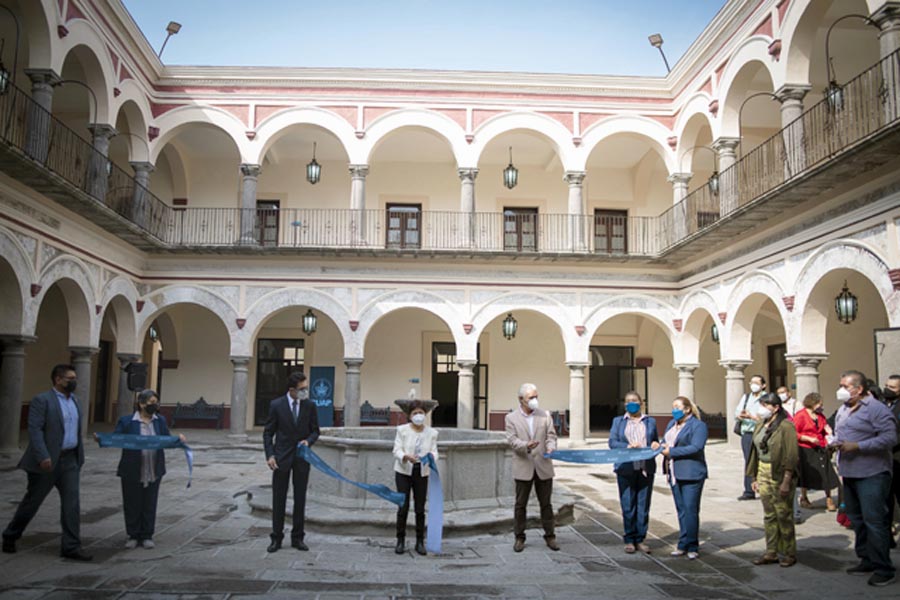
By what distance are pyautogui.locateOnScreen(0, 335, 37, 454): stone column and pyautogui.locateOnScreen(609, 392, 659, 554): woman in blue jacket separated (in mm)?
10494

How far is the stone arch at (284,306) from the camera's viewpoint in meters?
16.9

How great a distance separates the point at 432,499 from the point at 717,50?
41.2 ft

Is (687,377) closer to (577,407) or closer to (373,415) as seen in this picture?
(577,407)

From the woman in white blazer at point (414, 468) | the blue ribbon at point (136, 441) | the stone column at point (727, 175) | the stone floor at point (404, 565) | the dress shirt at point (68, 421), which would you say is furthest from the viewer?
the stone column at point (727, 175)

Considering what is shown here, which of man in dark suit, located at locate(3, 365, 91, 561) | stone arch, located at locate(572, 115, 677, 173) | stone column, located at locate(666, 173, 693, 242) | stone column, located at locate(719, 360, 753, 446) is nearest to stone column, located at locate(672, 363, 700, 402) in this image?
stone column, located at locate(719, 360, 753, 446)

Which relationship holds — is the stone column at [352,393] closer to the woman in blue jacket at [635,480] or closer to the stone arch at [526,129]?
the stone arch at [526,129]

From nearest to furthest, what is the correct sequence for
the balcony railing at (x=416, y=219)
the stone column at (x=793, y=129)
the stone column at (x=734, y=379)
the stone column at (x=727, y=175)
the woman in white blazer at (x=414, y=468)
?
1. the woman in white blazer at (x=414, y=468)
2. the stone column at (x=793, y=129)
3. the balcony railing at (x=416, y=219)
4. the stone column at (x=727, y=175)
5. the stone column at (x=734, y=379)

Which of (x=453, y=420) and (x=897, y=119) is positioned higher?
(x=897, y=119)

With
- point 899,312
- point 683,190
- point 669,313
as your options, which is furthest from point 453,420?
point 899,312

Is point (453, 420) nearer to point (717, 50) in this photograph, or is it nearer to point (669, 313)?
point (669, 313)

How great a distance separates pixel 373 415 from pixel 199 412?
483cm

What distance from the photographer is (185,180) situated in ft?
63.9

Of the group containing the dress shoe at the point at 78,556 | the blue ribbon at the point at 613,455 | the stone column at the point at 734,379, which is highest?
the stone column at the point at 734,379

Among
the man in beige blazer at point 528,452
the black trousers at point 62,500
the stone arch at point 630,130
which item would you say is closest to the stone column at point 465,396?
the stone arch at point 630,130
